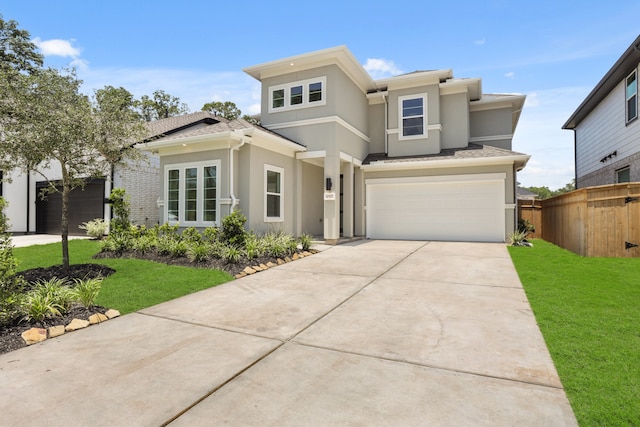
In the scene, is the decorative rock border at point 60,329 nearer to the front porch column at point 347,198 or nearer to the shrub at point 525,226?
the front porch column at point 347,198

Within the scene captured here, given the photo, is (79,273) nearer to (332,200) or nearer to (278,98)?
(332,200)

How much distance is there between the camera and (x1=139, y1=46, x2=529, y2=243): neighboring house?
9.88 metres

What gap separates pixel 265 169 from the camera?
10.1 meters

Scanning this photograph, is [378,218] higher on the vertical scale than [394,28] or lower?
lower

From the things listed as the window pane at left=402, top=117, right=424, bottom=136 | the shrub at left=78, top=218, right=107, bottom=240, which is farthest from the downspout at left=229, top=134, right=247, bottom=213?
the window pane at left=402, top=117, right=424, bottom=136

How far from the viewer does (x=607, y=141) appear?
12727 millimetres

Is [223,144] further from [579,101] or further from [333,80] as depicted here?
[579,101]

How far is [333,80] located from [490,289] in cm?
813

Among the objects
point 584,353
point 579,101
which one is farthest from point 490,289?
point 579,101

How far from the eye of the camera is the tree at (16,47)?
723 inches

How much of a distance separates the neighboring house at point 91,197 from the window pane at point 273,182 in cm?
459

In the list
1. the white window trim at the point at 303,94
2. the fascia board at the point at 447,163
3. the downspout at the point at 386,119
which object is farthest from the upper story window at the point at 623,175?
the white window trim at the point at 303,94

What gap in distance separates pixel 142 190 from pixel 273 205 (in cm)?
661

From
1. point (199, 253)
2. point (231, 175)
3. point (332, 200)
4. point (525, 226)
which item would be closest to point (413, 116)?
point (332, 200)
